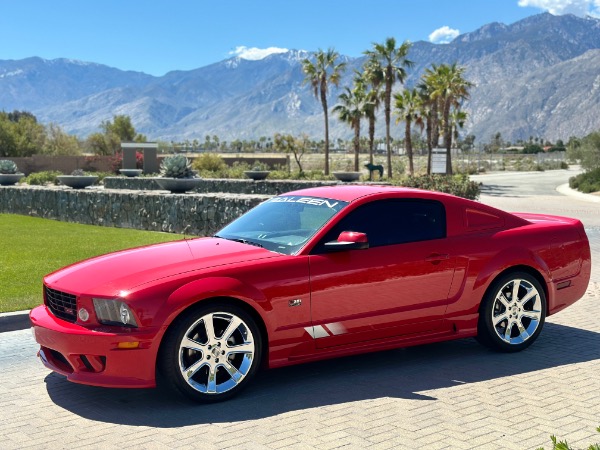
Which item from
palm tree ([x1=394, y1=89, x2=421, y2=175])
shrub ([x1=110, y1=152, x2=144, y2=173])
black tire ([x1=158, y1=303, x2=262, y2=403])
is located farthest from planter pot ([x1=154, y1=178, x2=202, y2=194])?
palm tree ([x1=394, y1=89, x2=421, y2=175])

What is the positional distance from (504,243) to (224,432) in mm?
3281

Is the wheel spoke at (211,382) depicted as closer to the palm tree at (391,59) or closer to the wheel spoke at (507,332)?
the wheel spoke at (507,332)

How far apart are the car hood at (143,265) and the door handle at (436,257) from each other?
1.40m

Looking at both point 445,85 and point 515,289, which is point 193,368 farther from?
point 445,85

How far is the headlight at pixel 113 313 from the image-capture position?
552cm

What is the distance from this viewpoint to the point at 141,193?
20516 millimetres

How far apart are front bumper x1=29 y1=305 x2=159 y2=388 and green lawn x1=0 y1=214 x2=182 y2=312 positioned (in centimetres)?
344

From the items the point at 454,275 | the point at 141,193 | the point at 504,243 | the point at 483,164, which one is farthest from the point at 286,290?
the point at 483,164

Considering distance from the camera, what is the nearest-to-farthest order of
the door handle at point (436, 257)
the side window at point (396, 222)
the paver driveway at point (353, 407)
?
1. the paver driveway at point (353, 407)
2. the side window at point (396, 222)
3. the door handle at point (436, 257)

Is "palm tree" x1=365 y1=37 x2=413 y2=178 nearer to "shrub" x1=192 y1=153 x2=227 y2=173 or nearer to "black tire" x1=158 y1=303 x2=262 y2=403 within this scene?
"shrub" x1=192 y1=153 x2=227 y2=173

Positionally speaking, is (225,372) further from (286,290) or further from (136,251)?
(136,251)

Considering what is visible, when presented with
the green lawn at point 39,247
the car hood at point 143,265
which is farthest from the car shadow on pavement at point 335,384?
the green lawn at point 39,247

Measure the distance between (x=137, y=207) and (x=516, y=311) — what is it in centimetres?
1481

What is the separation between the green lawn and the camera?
32.8 feet
